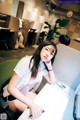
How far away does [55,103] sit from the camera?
3.88ft

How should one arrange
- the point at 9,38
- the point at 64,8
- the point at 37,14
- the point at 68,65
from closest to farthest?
the point at 68,65
the point at 9,38
the point at 37,14
the point at 64,8

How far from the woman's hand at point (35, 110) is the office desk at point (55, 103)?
0.09 feet

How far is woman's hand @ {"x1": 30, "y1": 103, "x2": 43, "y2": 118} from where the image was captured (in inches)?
38.0

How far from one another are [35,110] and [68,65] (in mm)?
783

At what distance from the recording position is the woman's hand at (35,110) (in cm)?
96

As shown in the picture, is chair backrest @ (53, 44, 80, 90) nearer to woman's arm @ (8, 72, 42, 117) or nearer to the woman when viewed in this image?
the woman

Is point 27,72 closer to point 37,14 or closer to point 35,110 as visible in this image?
point 35,110

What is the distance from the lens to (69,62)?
1.61 m

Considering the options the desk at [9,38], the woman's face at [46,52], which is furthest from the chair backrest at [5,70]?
the desk at [9,38]

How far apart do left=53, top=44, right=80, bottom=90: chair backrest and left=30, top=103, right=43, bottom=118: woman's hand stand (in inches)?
27.9

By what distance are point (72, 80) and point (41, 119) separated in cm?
80

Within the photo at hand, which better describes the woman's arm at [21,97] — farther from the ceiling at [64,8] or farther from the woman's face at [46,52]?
the ceiling at [64,8]

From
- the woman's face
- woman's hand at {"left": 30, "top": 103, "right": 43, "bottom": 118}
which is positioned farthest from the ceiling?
woman's hand at {"left": 30, "top": 103, "right": 43, "bottom": 118}

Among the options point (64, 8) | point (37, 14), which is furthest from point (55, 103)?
point (64, 8)
